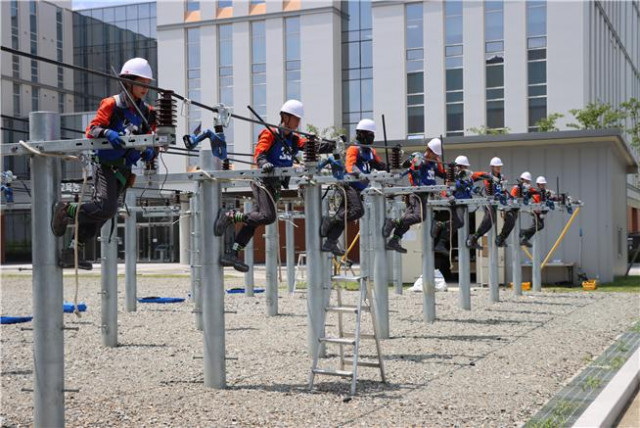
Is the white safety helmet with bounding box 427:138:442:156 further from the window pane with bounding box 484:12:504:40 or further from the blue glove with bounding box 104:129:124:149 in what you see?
the window pane with bounding box 484:12:504:40

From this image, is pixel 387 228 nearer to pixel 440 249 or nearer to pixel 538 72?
pixel 440 249

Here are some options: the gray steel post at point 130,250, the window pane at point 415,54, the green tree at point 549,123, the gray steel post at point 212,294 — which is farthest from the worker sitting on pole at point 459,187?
the window pane at point 415,54

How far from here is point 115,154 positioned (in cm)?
763

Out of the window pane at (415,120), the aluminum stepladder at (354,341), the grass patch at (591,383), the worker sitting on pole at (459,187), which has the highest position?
the window pane at (415,120)

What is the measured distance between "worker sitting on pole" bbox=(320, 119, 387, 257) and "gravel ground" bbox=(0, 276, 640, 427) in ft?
5.47

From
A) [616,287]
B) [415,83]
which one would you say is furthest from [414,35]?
[616,287]

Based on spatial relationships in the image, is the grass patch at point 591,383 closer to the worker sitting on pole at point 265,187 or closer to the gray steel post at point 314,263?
the gray steel post at point 314,263

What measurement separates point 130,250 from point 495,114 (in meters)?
30.9

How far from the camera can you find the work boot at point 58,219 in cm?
671

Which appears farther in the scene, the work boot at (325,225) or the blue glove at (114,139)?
the work boot at (325,225)

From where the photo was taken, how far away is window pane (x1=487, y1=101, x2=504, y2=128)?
43469mm

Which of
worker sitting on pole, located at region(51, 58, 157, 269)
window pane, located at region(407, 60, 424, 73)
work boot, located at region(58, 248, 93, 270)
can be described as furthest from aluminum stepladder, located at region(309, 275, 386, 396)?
window pane, located at region(407, 60, 424, 73)

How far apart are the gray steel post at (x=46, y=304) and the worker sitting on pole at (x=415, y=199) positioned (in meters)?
7.86

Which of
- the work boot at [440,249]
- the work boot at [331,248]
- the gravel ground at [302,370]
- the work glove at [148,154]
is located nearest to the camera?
the gravel ground at [302,370]
